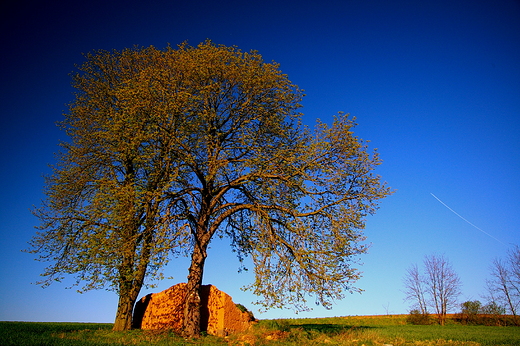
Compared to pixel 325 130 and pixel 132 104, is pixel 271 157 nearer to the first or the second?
pixel 325 130

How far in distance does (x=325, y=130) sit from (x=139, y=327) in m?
14.0

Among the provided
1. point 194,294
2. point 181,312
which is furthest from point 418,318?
point 194,294

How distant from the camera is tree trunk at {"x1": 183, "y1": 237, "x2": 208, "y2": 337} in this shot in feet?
→ 45.4

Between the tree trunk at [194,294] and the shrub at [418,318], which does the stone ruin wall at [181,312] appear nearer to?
the tree trunk at [194,294]

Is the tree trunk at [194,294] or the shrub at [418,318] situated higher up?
the tree trunk at [194,294]

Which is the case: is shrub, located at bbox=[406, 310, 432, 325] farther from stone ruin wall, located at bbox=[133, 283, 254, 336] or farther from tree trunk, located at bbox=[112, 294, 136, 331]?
tree trunk, located at bbox=[112, 294, 136, 331]

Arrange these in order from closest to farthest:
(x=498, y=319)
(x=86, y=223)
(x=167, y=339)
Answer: (x=167, y=339)
(x=86, y=223)
(x=498, y=319)

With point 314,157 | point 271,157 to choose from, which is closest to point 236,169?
point 271,157

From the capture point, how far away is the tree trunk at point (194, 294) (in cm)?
1384

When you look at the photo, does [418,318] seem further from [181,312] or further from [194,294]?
[194,294]

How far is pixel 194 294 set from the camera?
14367 mm

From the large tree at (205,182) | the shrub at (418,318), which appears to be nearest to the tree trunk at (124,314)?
the large tree at (205,182)

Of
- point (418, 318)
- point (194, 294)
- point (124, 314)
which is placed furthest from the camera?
point (418, 318)

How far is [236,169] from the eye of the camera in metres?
15.5
